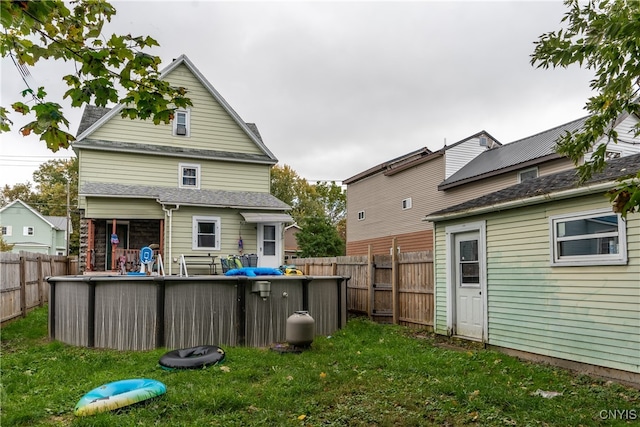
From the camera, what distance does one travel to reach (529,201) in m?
7.26

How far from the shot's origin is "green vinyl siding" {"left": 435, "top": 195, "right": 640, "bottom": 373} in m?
5.88

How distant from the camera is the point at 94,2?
329 cm

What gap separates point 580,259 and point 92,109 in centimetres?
1650

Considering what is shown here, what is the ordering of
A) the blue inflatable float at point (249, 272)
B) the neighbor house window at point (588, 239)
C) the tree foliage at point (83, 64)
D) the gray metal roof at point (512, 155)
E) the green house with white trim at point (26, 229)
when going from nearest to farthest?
the tree foliage at point (83, 64), the neighbor house window at point (588, 239), the blue inflatable float at point (249, 272), the gray metal roof at point (512, 155), the green house with white trim at point (26, 229)

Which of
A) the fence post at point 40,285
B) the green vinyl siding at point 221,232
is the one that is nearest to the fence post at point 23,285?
the fence post at point 40,285

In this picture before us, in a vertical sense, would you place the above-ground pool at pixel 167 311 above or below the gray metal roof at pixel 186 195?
below

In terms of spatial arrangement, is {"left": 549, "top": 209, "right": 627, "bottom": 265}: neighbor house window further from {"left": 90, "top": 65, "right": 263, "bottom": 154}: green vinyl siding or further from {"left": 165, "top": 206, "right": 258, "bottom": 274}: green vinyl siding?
{"left": 90, "top": 65, "right": 263, "bottom": 154}: green vinyl siding

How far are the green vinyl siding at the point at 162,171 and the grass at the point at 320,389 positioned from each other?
7894 mm

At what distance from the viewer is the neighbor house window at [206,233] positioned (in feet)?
47.4

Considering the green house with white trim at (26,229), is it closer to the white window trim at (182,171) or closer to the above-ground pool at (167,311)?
the white window trim at (182,171)

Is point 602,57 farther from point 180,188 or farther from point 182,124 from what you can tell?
point 182,124

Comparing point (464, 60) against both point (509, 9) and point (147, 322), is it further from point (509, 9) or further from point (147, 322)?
point (147, 322)

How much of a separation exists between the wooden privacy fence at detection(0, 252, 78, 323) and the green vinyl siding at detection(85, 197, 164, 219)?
1886 mm

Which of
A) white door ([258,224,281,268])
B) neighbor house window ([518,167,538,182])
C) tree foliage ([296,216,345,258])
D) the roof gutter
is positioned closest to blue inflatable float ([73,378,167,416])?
the roof gutter
